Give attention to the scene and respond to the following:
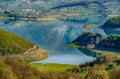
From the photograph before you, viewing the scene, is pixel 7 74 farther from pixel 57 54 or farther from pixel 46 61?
pixel 57 54

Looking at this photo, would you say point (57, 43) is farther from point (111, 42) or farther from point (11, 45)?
point (11, 45)

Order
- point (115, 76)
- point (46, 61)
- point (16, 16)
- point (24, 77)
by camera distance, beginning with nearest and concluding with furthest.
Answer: point (24, 77) < point (115, 76) < point (46, 61) < point (16, 16)

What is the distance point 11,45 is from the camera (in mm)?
70812

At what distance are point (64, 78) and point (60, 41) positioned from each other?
63360 mm

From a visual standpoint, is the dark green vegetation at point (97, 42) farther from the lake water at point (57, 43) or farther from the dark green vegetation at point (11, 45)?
the dark green vegetation at point (11, 45)

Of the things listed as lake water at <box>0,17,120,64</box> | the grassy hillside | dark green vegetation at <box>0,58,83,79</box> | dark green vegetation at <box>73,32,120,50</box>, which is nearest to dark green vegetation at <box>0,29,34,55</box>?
the grassy hillside

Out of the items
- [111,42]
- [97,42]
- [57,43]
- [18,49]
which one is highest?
[18,49]

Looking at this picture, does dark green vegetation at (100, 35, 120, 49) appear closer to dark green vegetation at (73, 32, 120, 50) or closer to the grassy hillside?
dark green vegetation at (73, 32, 120, 50)

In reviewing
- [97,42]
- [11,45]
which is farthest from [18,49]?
[97,42]

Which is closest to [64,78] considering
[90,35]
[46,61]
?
[46,61]

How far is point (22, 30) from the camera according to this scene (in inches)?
4867

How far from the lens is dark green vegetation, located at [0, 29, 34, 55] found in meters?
68.6

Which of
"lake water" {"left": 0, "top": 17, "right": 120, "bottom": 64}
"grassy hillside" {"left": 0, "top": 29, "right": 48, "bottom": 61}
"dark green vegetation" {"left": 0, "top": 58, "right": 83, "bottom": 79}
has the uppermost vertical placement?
"dark green vegetation" {"left": 0, "top": 58, "right": 83, "bottom": 79}

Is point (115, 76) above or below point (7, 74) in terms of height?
below
